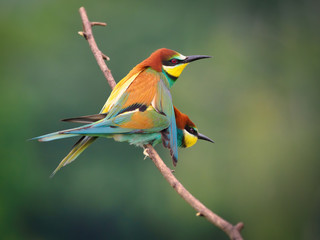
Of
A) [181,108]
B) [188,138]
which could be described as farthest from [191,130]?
[181,108]

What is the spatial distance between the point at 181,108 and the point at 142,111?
11.5 ft

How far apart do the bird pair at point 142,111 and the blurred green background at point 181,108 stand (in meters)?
2.62

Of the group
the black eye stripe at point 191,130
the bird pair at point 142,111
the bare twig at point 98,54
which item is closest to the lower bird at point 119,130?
the bird pair at point 142,111

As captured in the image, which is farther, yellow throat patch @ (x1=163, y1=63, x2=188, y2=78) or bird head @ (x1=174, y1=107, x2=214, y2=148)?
bird head @ (x1=174, y1=107, x2=214, y2=148)

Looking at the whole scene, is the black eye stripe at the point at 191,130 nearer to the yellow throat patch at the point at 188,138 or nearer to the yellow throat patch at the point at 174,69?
the yellow throat patch at the point at 188,138

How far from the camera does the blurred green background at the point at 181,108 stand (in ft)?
15.3

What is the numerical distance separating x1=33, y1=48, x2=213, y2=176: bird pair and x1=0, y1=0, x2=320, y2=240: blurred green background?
8.60ft

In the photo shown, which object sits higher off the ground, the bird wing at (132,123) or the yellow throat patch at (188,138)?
the bird wing at (132,123)

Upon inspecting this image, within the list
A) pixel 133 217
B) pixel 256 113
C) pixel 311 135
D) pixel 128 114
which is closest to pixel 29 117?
pixel 133 217

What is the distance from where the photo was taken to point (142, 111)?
58.7 inches

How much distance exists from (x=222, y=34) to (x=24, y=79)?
3.32 m

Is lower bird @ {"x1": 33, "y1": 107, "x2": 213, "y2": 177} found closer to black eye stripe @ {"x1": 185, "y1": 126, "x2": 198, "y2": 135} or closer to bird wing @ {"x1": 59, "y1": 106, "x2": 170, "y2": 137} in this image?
bird wing @ {"x1": 59, "y1": 106, "x2": 170, "y2": 137}

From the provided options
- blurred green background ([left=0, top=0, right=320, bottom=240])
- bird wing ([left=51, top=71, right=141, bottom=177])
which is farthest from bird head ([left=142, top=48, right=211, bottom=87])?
blurred green background ([left=0, top=0, right=320, bottom=240])

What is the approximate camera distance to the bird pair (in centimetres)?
142
